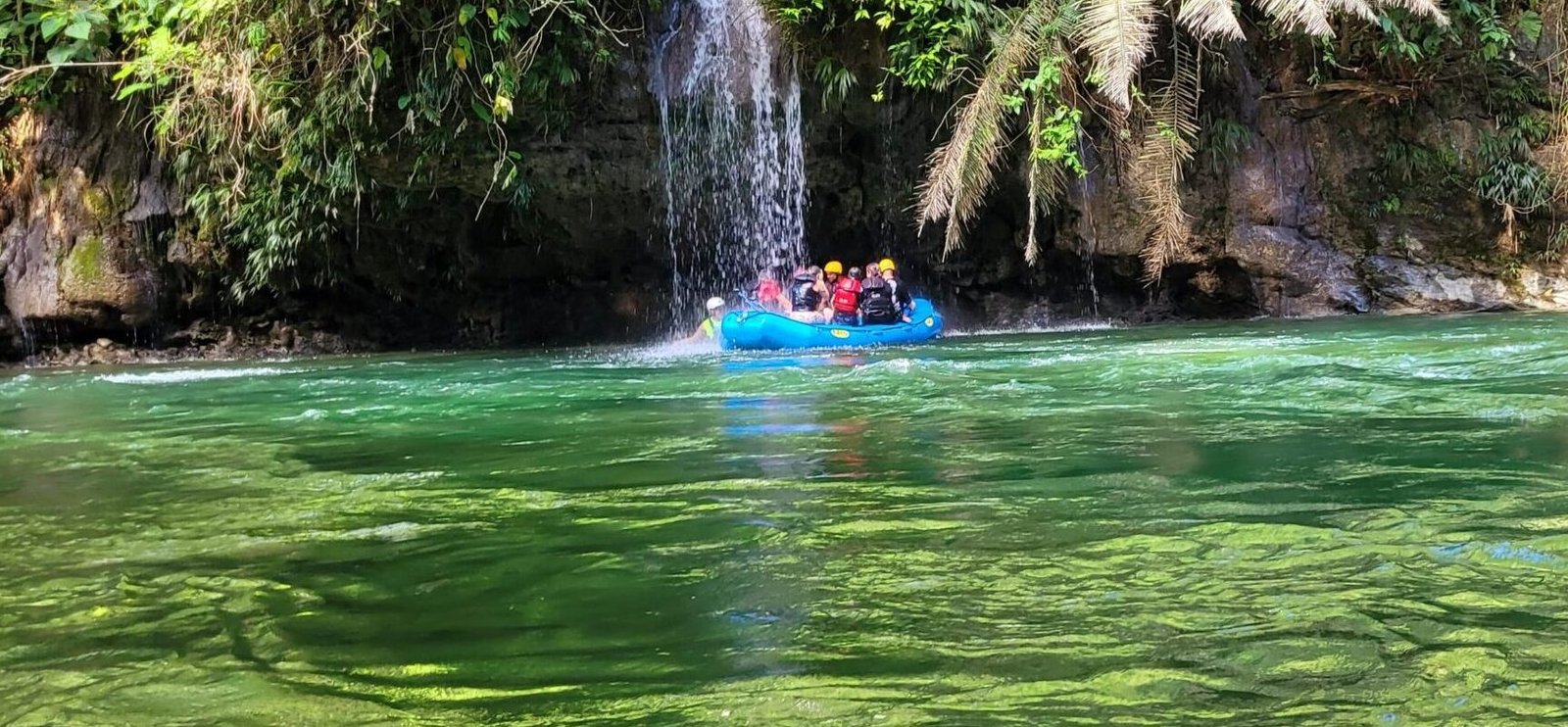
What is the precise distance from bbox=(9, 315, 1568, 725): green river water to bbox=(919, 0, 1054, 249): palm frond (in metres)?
5.48

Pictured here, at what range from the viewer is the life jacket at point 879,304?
12969 millimetres

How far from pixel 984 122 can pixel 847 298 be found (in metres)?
2.50

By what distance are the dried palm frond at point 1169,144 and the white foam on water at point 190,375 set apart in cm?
A: 867

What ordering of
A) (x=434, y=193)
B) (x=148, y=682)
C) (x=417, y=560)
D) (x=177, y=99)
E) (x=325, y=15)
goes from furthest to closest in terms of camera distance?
1. (x=434, y=193)
2. (x=177, y=99)
3. (x=325, y=15)
4. (x=417, y=560)
5. (x=148, y=682)

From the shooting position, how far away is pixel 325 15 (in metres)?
11.4

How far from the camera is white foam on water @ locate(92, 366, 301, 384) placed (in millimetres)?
10344

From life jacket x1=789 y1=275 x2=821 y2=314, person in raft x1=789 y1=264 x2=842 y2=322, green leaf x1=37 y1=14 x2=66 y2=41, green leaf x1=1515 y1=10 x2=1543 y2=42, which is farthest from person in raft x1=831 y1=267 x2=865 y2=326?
green leaf x1=37 y1=14 x2=66 y2=41

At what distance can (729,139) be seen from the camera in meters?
14.0

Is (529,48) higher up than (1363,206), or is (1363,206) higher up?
(529,48)

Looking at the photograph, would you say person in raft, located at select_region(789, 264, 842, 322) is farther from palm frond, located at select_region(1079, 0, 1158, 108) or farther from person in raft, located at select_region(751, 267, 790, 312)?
palm frond, located at select_region(1079, 0, 1158, 108)

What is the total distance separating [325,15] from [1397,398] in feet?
31.9

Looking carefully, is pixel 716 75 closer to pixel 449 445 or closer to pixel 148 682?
pixel 449 445

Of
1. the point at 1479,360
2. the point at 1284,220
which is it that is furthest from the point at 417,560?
the point at 1284,220

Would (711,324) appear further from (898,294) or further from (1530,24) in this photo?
(1530,24)
